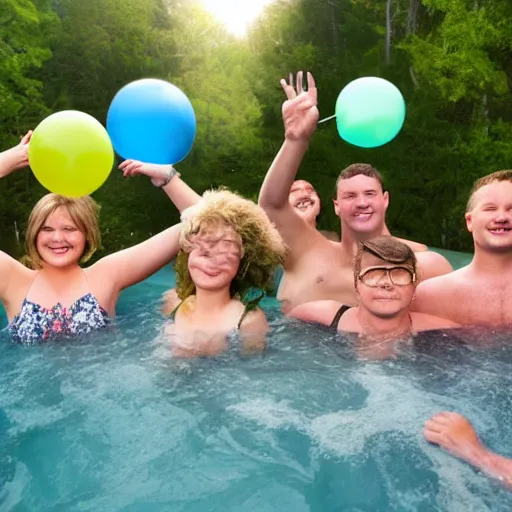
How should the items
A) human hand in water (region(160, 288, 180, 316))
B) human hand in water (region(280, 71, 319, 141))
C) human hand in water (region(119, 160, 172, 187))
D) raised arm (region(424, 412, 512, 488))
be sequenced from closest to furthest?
raised arm (region(424, 412, 512, 488)), human hand in water (region(280, 71, 319, 141)), human hand in water (region(119, 160, 172, 187)), human hand in water (region(160, 288, 180, 316))

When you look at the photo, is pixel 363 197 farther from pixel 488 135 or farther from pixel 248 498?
pixel 488 135

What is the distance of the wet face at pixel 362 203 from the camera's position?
3.79 metres

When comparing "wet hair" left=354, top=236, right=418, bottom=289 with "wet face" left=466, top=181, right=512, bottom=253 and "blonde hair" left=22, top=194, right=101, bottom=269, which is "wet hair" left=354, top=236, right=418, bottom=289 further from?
"blonde hair" left=22, top=194, right=101, bottom=269

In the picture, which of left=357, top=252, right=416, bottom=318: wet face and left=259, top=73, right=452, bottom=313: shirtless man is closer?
left=357, top=252, right=416, bottom=318: wet face

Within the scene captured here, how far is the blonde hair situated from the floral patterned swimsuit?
0.82ft

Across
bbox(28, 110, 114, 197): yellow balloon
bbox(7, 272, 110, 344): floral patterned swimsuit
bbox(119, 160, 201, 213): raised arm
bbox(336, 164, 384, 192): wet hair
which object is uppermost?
bbox(28, 110, 114, 197): yellow balloon

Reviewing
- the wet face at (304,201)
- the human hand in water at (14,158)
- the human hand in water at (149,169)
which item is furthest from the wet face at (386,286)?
the wet face at (304,201)

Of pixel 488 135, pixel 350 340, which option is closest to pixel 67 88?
pixel 488 135

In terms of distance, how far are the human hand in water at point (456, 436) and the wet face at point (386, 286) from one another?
28.5 inches

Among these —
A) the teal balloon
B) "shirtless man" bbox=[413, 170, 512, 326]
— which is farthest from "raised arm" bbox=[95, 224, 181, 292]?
the teal balloon

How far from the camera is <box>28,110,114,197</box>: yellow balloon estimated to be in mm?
3051

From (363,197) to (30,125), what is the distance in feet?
26.0

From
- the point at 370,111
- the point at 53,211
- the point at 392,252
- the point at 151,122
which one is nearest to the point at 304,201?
the point at 370,111

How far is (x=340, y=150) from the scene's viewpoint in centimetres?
1095
